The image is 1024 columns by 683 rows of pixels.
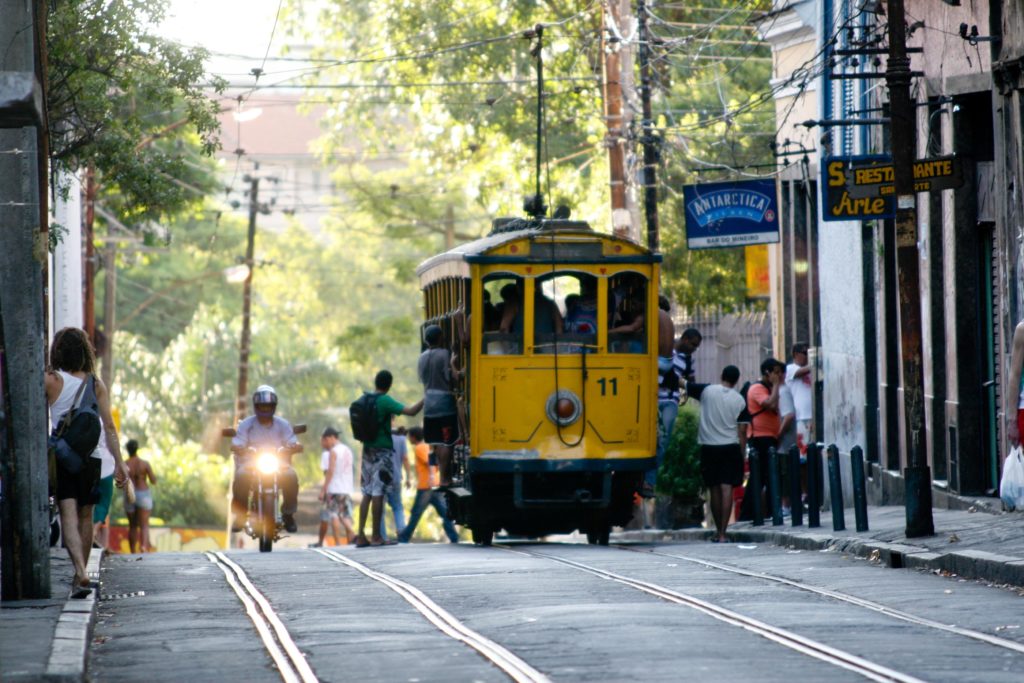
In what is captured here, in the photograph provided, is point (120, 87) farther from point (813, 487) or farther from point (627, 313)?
point (813, 487)

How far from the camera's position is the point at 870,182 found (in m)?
15.8

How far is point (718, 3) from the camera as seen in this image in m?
38.0

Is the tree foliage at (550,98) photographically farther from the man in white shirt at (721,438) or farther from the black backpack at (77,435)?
the black backpack at (77,435)

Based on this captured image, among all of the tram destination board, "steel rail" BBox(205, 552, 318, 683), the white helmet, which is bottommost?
"steel rail" BBox(205, 552, 318, 683)

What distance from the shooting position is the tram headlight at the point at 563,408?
56.6 feet

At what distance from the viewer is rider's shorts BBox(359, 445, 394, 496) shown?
2020 cm

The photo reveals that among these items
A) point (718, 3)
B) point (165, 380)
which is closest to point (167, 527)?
point (165, 380)

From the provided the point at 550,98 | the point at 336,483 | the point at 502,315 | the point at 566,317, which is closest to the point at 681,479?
the point at 336,483

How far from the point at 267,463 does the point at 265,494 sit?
319 mm

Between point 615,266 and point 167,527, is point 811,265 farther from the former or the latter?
point 167,527

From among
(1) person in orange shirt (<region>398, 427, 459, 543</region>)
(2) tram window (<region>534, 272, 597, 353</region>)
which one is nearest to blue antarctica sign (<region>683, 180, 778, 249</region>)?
(1) person in orange shirt (<region>398, 427, 459, 543</region>)

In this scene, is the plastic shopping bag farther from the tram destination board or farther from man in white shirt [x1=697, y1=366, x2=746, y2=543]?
man in white shirt [x1=697, y1=366, x2=746, y2=543]

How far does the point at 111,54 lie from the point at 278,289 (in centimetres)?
5397

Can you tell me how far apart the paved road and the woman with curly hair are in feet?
1.54
